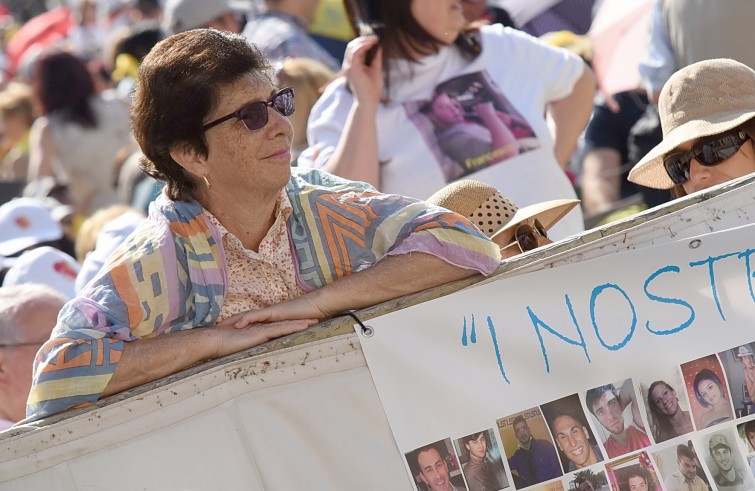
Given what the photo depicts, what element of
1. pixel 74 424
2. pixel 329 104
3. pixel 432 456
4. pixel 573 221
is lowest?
pixel 432 456

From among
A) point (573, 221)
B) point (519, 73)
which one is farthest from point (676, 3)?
point (573, 221)

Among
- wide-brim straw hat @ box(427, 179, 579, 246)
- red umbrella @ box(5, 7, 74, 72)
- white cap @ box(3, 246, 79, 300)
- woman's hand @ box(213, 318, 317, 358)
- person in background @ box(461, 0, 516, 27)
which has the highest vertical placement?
red umbrella @ box(5, 7, 74, 72)

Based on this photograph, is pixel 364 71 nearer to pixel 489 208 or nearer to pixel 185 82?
pixel 489 208

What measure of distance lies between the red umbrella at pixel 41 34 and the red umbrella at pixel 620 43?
7.93m

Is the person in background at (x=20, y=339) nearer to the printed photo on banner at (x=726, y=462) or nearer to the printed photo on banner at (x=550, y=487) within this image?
the printed photo on banner at (x=550, y=487)

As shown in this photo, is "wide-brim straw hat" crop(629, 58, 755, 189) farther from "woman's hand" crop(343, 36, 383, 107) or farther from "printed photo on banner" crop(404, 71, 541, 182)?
"woman's hand" crop(343, 36, 383, 107)

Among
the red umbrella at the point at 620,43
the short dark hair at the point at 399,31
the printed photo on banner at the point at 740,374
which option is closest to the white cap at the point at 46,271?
the short dark hair at the point at 399,31

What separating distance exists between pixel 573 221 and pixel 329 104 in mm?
952

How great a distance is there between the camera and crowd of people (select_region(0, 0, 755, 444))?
9.35ft

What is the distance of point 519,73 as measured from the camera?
4500mm

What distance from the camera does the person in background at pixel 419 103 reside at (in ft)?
14.0

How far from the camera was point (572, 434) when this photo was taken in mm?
2676

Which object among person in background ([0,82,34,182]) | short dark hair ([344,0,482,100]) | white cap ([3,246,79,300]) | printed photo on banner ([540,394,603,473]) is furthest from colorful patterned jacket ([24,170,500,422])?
person in background ([0,82,34,182])

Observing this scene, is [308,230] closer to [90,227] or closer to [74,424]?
[74,424]
